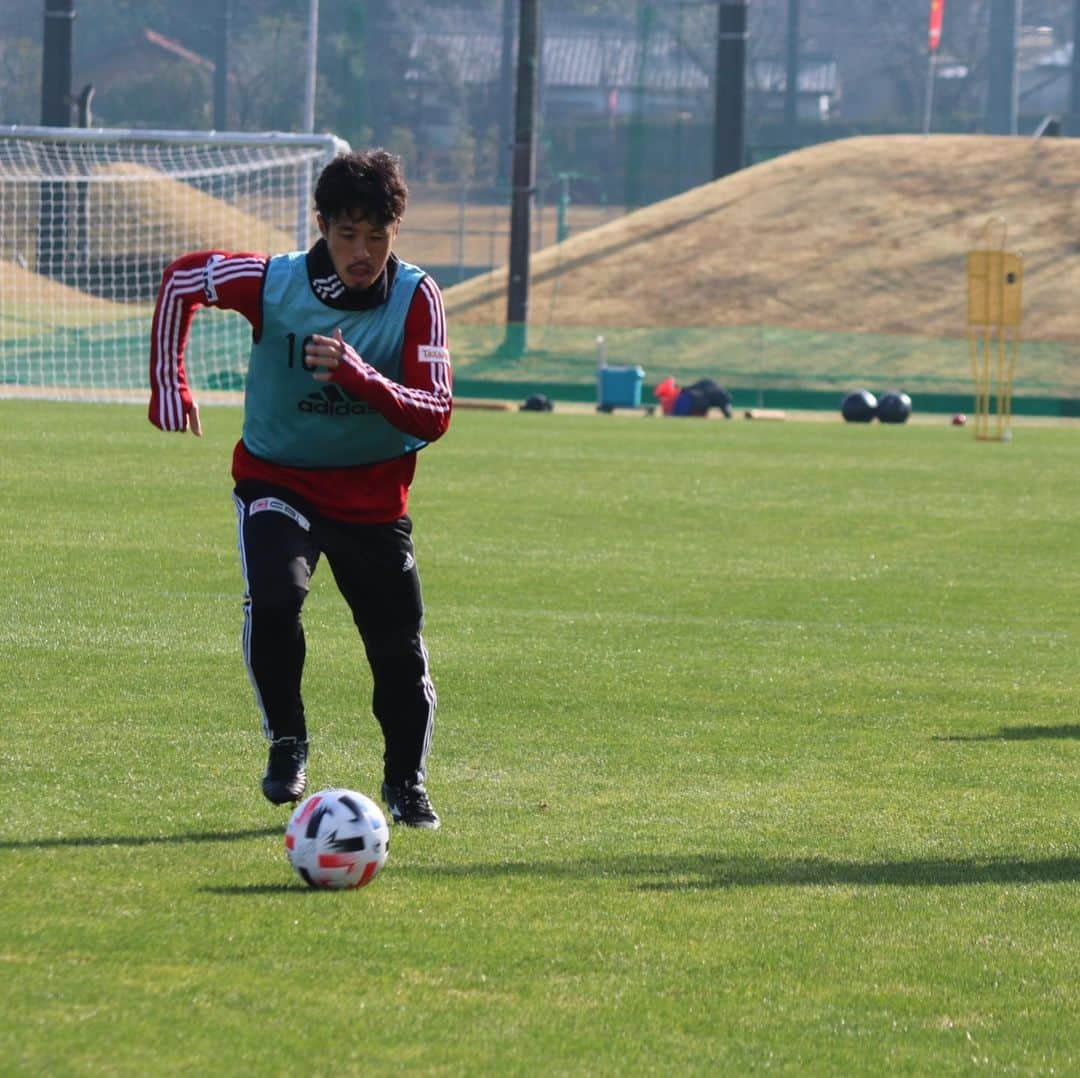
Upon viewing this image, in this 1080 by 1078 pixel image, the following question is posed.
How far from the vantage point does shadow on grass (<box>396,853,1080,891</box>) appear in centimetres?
553

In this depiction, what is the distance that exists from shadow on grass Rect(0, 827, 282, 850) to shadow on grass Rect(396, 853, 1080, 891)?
1.76ft

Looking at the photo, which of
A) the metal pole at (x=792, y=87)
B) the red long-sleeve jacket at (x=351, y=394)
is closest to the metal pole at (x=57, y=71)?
the red long-sleeve jacket at (x=351, y=394)

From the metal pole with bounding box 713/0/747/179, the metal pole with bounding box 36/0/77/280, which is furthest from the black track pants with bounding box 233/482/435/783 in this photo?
the metal pole with bounding box 713/0/747/179

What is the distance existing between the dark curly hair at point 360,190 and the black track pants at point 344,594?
2.79 ft

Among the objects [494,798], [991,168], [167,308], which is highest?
[991,168]

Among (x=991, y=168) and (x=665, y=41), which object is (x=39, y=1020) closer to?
(x=991, y=168)

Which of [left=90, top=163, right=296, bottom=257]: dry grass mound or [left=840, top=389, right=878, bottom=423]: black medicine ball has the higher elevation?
[left=90, top=163, right=296, bottom=257]: dry grass mound

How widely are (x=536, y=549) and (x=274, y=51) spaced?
5564 centimetres

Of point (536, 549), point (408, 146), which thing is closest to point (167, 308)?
point (536, 549)

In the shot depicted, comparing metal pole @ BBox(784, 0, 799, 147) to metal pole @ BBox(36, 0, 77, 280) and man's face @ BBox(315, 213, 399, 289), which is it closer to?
metal pole @ BBox(36, 0, 77, 280)

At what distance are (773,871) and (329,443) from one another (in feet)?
5.66

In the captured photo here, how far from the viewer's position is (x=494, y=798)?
6.55m

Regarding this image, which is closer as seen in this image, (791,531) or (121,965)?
(121,965)

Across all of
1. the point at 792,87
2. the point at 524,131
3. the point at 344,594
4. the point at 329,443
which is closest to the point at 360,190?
the point at 329,443
